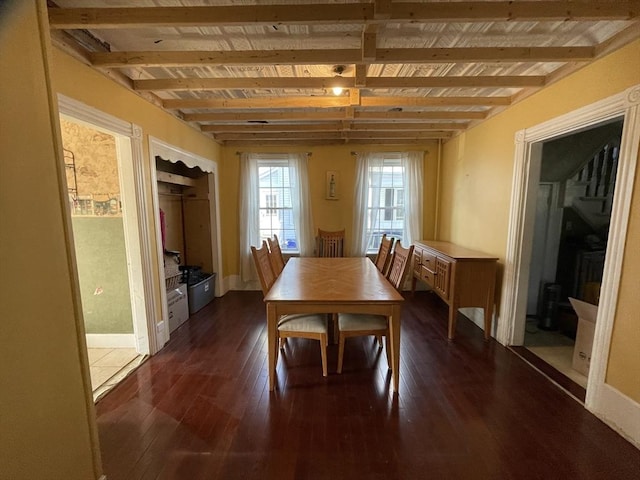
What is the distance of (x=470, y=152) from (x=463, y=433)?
3.01 meters

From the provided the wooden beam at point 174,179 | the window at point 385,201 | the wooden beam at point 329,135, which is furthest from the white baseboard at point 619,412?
the wooden beam at point 174,179

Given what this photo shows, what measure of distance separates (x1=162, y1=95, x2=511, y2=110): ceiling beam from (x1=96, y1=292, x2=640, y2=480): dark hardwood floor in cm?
229

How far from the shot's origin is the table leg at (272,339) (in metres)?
A: 1.89

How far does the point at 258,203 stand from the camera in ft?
13.9

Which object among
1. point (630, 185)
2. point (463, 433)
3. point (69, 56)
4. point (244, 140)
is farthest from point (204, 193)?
point (630, 185)

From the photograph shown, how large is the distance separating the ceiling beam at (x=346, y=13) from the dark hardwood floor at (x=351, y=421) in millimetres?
2264

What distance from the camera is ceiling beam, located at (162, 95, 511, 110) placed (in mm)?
2447

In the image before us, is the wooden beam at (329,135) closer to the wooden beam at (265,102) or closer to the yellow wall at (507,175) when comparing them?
the yellow wall at (507,175)

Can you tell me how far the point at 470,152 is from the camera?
10.9ft

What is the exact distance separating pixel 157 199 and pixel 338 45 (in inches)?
81.8

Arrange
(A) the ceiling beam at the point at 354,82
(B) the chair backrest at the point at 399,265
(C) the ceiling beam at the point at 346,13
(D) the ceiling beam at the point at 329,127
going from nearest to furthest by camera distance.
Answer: (C) the ceiling beam at the point at 346,13
(A) the ceiling beam at the point at 354,82
(B) the chair backrest at the point at 399,265
(D) the ceiling beam at the point at 329,127

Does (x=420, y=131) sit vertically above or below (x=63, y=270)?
above

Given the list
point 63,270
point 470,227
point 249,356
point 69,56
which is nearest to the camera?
point 63,270

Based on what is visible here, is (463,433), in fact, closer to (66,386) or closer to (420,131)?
(66,386)
